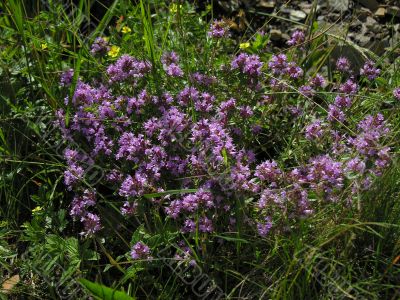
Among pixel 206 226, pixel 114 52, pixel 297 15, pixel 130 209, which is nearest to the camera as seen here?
pixel 206 226

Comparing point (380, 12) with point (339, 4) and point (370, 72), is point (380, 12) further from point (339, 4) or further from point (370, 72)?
point (370, 72)

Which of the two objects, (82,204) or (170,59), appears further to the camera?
(170,59)

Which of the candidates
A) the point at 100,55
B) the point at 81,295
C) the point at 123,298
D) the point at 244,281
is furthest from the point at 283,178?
the point at 100,55

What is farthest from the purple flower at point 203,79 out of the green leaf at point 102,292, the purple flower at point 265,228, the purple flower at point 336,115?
the green leaf at point 102,292

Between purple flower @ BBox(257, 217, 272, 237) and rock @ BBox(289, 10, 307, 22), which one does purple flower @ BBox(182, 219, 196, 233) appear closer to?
purple flower @ BBox(257, 217, 272, 237)

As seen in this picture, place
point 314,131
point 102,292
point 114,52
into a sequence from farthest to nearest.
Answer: point 114,52 → point 314,131 → point 102,292

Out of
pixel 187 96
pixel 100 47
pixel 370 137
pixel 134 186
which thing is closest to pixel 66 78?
pixel 100 47
